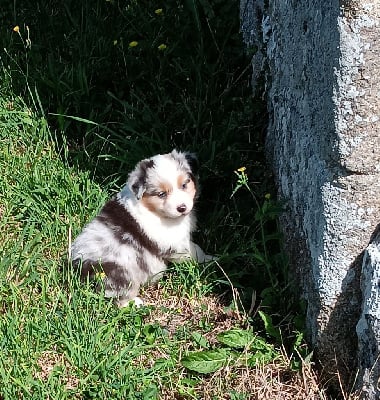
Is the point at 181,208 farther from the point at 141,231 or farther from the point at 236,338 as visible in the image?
the point at 236,338

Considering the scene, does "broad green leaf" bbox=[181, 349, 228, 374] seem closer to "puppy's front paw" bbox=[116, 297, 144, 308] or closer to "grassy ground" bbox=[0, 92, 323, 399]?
"grassy ground" bbox=[0, 92, 323, 399]

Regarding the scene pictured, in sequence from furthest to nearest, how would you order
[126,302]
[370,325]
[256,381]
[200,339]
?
[126,302], [200,339], [256,381], [370,325]

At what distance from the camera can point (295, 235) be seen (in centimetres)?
411

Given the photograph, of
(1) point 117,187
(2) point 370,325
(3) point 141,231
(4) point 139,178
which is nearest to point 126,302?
(3) point 141,231

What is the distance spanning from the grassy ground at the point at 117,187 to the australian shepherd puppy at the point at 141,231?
0.11 meters

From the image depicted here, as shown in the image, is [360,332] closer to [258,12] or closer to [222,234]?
[222,234]

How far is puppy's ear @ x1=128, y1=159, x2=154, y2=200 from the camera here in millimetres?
4461

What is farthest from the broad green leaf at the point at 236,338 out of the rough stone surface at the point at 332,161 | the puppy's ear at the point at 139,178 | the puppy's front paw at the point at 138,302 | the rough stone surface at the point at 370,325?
the puppy's ear at the point at 139,178

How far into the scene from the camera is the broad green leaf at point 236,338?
4047 millimetres

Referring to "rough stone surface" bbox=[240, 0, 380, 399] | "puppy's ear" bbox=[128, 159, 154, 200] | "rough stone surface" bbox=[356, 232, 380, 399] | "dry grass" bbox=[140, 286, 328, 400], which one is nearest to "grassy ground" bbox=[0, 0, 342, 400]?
"dry grass" bbox=[140, 286, 328, 400]

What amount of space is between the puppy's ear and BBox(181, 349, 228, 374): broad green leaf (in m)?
0.92

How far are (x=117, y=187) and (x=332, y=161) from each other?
1.89 metres

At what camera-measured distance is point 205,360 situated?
13.1ft

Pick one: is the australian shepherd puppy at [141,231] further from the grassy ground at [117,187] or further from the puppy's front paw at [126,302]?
the grassy ground at [117,187]
